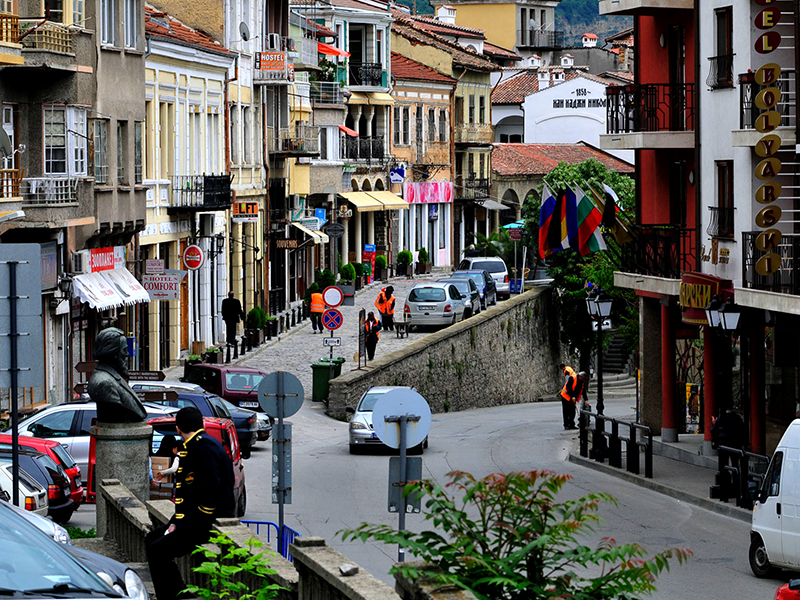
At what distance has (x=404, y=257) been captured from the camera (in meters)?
72.8

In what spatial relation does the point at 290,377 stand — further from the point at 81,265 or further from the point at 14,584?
the point at 81,265

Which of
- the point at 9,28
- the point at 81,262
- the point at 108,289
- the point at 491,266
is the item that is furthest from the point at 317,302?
the point at 9,28

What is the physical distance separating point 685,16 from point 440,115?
2011 inches

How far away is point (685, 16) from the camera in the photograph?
105 feet

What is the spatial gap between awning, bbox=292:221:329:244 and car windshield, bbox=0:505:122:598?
51.3m

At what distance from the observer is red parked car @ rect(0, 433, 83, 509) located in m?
20.9

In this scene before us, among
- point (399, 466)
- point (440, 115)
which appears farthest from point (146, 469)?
point (440, 115)

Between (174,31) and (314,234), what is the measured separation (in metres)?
16.2

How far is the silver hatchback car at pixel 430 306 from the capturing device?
5225 centimetres

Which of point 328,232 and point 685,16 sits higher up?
point 685,16

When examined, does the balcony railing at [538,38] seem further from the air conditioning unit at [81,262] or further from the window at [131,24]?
the air conditioning unit at [81,262]

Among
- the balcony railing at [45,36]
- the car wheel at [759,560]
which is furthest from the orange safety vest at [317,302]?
the car wheel at [759,560]

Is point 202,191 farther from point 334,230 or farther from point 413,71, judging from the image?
point 413,71

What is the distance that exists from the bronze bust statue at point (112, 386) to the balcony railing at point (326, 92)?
167 feet
